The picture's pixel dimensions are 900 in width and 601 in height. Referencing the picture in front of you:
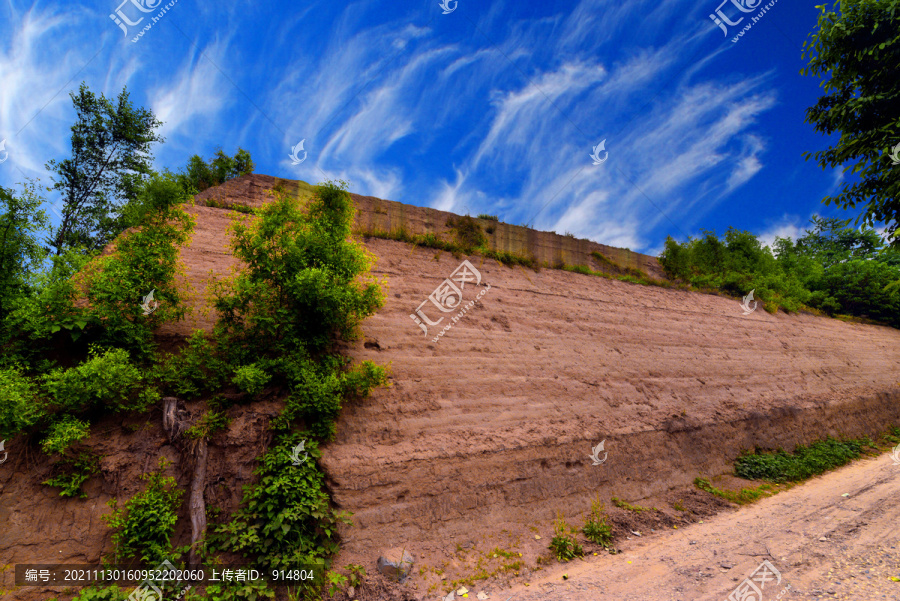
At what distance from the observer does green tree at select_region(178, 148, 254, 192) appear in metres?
8.59

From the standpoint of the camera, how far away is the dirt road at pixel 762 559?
432cm

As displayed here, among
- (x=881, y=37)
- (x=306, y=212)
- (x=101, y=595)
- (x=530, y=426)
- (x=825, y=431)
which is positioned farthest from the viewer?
(x=825, y=431)

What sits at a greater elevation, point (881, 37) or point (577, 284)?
point (881, 37)

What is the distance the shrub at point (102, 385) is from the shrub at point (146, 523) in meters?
1.05

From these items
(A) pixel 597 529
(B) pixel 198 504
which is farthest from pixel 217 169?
(A) pixel 597 529

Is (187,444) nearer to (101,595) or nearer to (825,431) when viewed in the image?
(101,595)

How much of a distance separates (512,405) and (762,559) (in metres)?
3.83

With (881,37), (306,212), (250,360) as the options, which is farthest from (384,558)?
(881,37)

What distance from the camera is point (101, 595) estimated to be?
12.4ft

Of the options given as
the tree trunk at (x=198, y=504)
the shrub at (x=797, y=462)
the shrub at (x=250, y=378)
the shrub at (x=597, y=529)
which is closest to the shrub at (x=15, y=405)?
the tree trunk at (x=198, y=504)

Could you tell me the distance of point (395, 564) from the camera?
4.74 m

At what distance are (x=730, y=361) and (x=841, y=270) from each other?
48.4 ft

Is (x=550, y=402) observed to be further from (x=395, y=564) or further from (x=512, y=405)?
(x=395, y=564)

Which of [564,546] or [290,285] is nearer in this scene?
[290,285]
